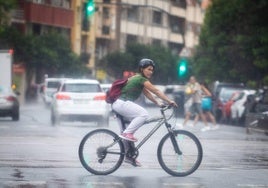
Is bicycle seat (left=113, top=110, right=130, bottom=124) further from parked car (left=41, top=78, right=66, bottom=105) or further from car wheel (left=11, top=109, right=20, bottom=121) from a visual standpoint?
parked car (left=41, top=78, right=66, bottom=105)

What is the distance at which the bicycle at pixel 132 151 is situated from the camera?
57.6ft

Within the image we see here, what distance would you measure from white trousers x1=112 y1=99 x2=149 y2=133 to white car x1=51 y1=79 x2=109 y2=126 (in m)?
21.8

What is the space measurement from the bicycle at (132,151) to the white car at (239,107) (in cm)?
2906

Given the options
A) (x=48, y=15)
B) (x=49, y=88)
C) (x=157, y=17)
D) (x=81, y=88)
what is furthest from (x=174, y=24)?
(x=81, y=88)

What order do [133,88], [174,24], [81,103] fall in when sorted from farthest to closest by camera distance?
[174,24]
[81,103]
[133,88]

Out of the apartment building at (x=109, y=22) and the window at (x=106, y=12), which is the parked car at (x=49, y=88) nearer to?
the apartment building at (x=109, y=22)

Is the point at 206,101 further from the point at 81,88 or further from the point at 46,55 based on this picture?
the point at 46,55

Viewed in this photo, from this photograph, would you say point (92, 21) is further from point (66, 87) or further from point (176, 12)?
point (66, 87)

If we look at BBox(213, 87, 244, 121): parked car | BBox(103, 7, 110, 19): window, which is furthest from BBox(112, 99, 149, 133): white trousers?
BBox(103, 7, 110, 19): window

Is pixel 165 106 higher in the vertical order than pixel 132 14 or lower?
higher

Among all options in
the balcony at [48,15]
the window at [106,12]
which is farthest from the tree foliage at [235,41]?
the window at [106,12]

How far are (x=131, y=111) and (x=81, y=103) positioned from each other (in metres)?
22.0

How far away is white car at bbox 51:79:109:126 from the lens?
39.4 metres

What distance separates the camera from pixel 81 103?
39.5m
